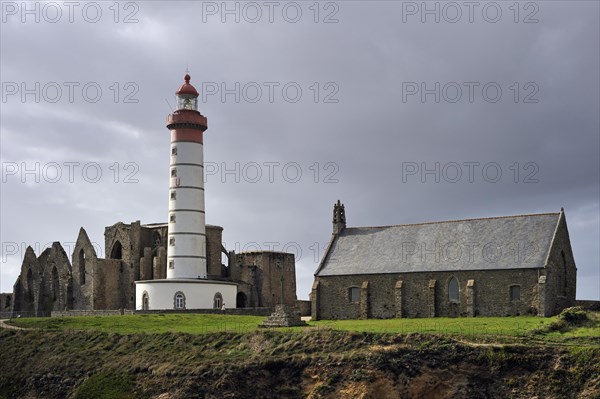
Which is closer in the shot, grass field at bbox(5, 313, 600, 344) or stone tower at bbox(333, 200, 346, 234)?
grass field at bbox(5, 313, 600, 344)

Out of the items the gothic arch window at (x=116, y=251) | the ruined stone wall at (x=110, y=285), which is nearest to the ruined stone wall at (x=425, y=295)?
the ruined stone wall at (x=110, y=285)

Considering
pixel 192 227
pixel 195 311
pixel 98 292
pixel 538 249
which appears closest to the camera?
pixel 538 249

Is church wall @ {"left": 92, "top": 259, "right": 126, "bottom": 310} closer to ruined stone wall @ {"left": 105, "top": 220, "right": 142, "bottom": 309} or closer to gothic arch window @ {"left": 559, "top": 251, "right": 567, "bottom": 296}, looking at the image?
ruined stone wall @ {"left": 105, "top": 220, "right": 142, "bottom": 309}

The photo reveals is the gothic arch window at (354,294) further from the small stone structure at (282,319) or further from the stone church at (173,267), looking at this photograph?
the stone church at (173,267)

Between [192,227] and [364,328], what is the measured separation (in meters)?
24.0

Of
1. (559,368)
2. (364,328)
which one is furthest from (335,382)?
(559,368)

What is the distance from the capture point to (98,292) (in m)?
69.4

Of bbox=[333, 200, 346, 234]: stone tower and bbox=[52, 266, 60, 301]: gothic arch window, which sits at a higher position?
bbox=[333, 200, 346, 234]: stone tower

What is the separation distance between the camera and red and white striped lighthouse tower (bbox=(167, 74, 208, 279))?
6378cm

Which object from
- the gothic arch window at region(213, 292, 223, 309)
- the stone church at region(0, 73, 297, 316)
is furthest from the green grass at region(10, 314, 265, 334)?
the stone church at region(0, 73, 297, 316)

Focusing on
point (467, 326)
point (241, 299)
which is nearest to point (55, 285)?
point (241, 299)

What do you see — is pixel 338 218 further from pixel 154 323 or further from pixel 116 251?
pixel 116 251

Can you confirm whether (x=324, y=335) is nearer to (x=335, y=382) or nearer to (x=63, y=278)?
(x=335, y=382)

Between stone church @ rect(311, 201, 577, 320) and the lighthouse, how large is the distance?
397 inches
